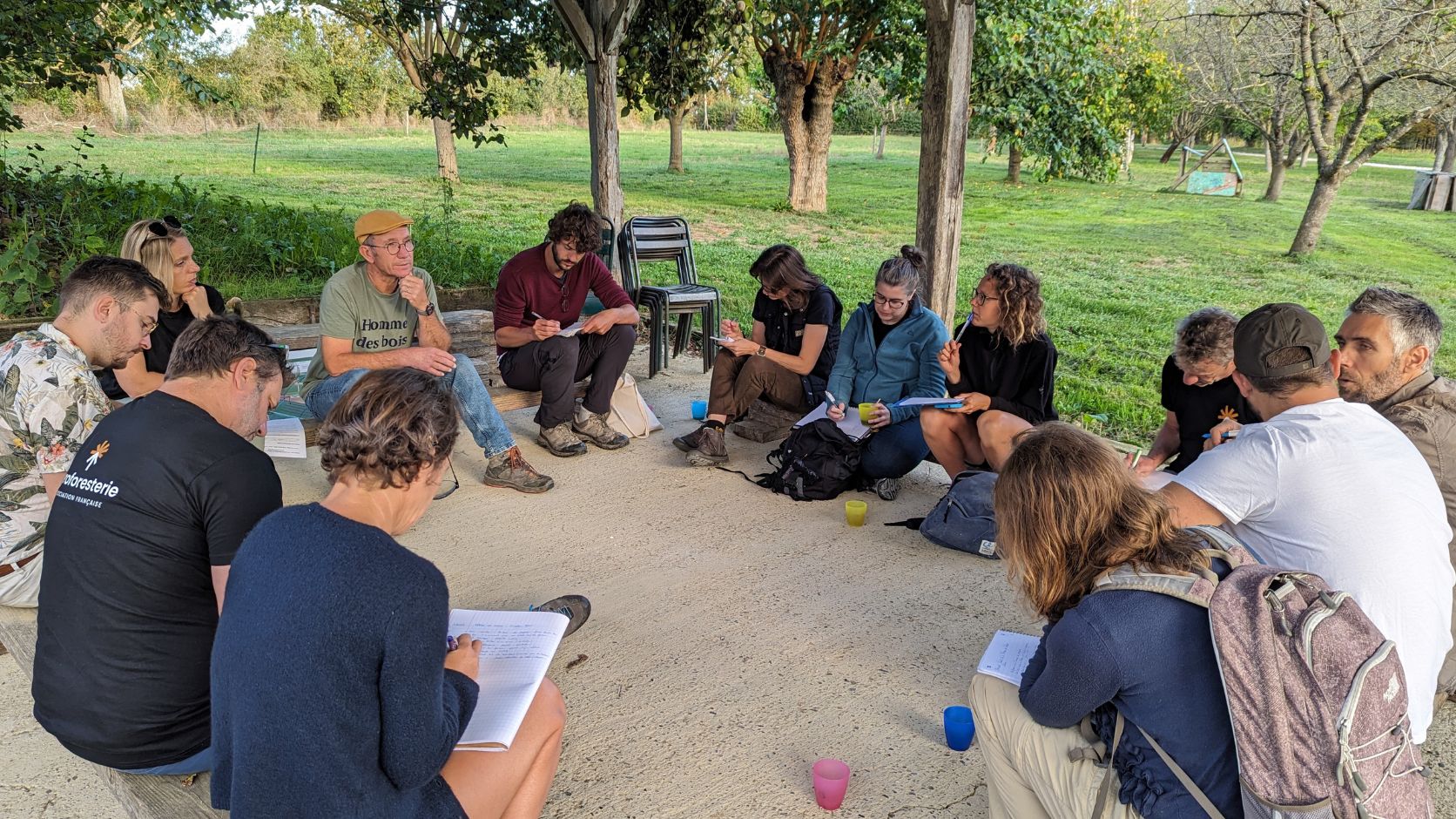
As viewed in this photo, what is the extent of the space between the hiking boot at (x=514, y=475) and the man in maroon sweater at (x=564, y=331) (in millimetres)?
408

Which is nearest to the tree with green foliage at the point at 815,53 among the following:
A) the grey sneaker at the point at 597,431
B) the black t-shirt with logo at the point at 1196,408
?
the grey sneaker at the point at 597,431

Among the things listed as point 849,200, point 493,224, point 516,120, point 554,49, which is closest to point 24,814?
point 554,49

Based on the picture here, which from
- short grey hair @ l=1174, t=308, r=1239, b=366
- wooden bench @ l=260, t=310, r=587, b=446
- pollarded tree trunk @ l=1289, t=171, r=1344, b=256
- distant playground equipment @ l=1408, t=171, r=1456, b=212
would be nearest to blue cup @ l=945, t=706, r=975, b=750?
short grey hair @ l=1174, t=308, r=1239, b=366

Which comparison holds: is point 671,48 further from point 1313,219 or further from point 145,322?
point 1313,219

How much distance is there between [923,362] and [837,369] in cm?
43

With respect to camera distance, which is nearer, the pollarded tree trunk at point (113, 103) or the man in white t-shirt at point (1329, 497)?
the man in white t-shirt at point (1329, 497)

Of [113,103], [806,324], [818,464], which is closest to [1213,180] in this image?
[806,324]

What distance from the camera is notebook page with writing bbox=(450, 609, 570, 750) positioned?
201 cm

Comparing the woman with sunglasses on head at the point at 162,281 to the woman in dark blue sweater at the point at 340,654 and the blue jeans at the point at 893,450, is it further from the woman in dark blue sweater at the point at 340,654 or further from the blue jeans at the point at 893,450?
the blue jeans at the point at 893,450

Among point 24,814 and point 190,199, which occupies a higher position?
point 190,199

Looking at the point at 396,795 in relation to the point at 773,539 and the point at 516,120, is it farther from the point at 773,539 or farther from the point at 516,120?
the point at 516,120

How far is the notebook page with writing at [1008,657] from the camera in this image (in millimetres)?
2223

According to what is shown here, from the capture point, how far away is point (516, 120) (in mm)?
36094

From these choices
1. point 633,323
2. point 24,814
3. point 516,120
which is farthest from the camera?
point 516,120
